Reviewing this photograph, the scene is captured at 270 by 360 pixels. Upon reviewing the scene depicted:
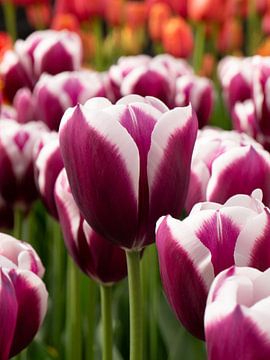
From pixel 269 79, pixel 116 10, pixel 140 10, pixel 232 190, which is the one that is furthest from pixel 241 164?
pixel 140 10

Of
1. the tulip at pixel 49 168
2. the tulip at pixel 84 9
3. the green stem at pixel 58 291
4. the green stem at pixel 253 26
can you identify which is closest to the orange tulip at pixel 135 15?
the green stem at pixel 253 26

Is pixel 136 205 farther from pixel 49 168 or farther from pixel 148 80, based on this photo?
pixel 148 80

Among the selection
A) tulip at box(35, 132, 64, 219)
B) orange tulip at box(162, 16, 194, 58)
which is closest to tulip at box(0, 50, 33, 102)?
tulip at box(35, 132, 64, 219)

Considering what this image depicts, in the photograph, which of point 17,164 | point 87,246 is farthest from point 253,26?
point 87,246

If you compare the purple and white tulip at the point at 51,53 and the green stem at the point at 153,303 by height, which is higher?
the purple and white tulip at the point at 51,53

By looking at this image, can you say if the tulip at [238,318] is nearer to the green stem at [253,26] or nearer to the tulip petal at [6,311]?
the tulip petal at [6,311]

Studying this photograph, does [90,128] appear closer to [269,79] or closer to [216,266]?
[216,266]

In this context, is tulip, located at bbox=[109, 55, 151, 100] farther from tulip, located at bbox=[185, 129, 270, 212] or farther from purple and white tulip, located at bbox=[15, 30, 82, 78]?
tulip, located at bbox=[185, 129, 270, 212]
